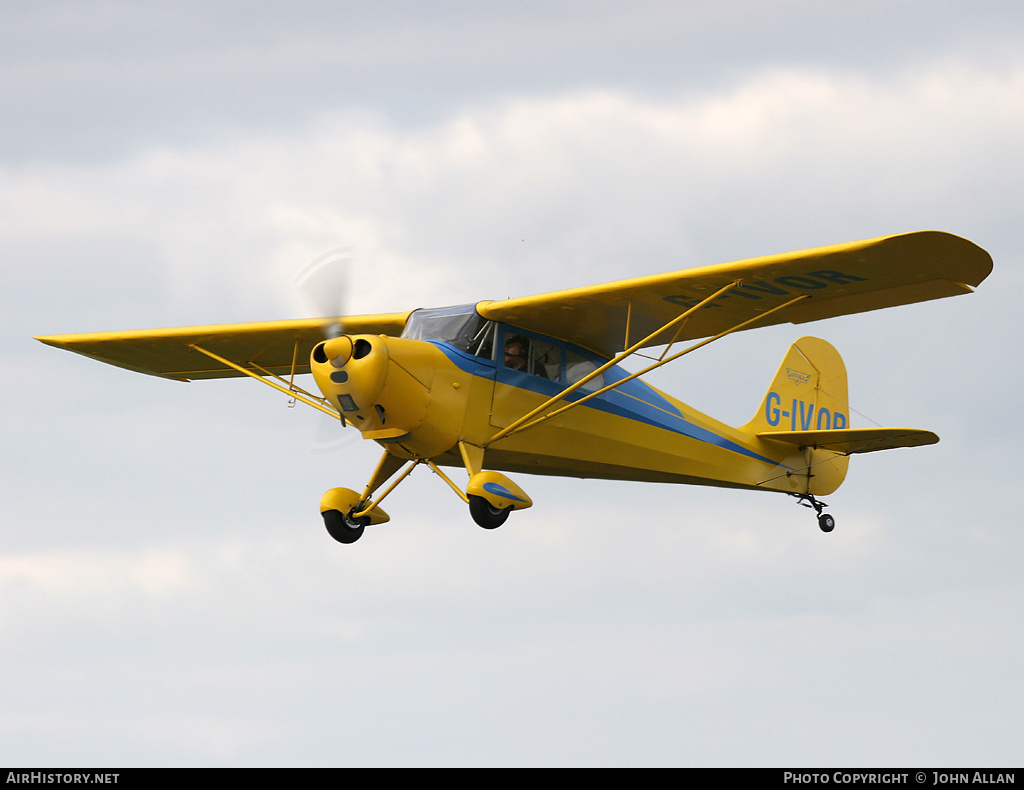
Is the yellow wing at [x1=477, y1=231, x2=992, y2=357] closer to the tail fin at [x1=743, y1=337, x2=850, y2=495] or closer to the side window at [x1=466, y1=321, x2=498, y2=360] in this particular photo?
the side window at [x1=466, y1=321, x2=498, y2=360]

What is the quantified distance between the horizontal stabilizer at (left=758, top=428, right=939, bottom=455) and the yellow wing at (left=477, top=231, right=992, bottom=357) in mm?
3047

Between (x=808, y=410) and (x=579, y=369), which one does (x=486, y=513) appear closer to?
(x=579, y=369)

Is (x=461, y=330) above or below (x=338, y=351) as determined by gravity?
above

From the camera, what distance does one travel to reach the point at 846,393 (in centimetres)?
1898

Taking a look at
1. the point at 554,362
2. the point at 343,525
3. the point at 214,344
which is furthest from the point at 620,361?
the point at 214,344

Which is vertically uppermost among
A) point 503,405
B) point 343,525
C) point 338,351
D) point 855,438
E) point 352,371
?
point 855,438

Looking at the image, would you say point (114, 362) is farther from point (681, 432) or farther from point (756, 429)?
point (756, 429)

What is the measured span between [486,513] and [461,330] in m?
2.07

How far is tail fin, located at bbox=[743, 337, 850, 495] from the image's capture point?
56.6 feet

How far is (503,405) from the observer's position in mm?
13211

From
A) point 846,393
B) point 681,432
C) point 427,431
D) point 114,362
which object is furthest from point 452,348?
point 846,393

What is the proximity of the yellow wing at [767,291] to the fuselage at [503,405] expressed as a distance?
0.37 meters

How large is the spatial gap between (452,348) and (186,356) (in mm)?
5150

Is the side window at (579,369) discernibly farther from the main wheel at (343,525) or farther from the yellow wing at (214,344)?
the main wheel at (343,525)
